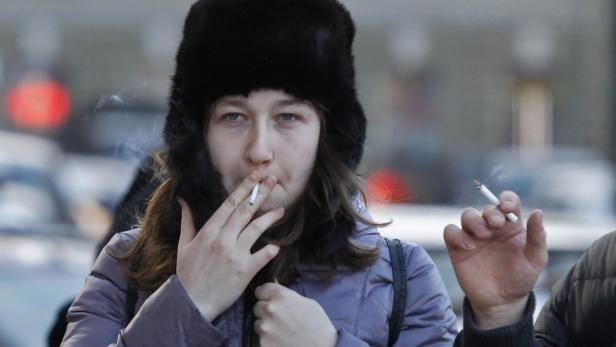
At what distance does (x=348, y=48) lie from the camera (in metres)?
2.67

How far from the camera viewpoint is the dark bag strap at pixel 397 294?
8.25 feet

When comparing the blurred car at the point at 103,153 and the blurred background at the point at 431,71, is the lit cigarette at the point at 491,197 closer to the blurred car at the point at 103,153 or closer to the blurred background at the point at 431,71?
the blurred car at the point at 103,153

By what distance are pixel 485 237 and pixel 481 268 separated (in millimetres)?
69

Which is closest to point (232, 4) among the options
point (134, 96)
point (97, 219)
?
point (134, 96)

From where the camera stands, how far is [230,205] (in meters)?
2.47

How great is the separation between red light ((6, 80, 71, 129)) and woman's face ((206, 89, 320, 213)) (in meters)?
15.4

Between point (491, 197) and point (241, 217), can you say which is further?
point (241, 217)

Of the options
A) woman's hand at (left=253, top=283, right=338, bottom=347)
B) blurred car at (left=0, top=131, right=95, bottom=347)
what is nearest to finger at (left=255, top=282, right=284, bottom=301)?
woman's hand at (left=253, top=283, right=338, bottom=347)

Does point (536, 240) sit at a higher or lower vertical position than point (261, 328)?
higher

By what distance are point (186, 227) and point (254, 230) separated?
159mm

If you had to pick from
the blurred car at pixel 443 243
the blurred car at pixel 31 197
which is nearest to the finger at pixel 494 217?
the blurred car at pixel 443 243

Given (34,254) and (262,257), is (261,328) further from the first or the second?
(34,254)

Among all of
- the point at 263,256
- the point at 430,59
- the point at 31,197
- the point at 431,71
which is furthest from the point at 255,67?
the point at 430,59

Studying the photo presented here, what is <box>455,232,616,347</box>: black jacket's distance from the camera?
2.55m
